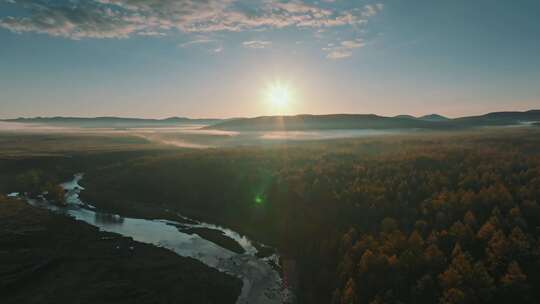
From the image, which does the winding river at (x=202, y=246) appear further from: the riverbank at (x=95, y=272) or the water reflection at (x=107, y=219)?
the riverbank at (x=95, y=272)

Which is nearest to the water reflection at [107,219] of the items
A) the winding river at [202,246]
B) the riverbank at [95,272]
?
the winding river at [202,246]

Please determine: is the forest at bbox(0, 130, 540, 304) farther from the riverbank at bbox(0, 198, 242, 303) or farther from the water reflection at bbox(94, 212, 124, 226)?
the riverbank at bbox(0, 198, 242, 303)

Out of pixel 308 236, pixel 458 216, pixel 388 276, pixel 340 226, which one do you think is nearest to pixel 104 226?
pixel 308 236

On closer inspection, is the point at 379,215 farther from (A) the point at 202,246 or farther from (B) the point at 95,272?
(B) the point at 95,272

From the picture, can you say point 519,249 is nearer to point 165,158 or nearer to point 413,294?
point 413,294

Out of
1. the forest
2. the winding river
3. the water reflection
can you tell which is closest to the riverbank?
the winding river

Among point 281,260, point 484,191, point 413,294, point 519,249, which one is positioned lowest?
point 281,260

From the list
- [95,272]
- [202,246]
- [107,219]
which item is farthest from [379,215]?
[107,219]
